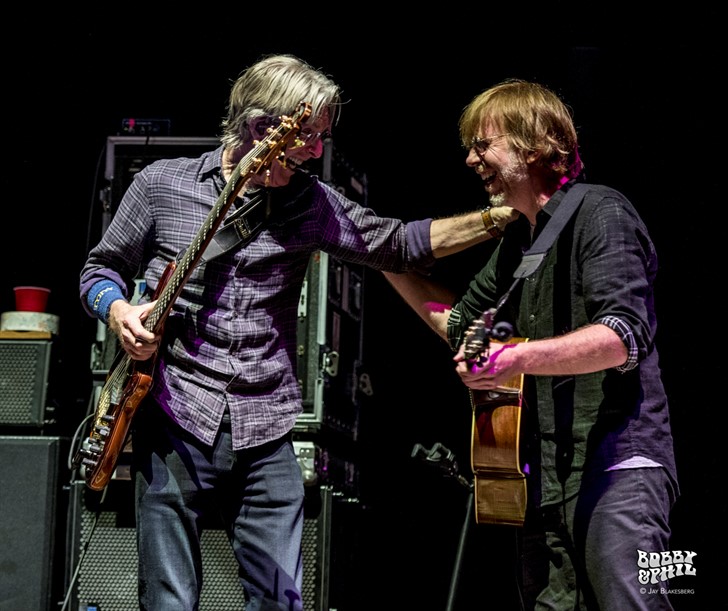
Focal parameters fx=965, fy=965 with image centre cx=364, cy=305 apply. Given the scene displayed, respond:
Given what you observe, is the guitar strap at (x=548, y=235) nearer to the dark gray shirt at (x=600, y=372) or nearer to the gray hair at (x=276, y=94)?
the dark gray shirt at (x=600, y=372)

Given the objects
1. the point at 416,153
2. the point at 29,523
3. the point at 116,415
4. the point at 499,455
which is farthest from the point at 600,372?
the point at 416,153

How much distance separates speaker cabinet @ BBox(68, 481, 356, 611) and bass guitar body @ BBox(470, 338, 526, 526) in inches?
53.0

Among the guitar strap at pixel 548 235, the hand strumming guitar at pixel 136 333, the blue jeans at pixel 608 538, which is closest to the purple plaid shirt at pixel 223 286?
the hand strumming guitar at pixel 136 333

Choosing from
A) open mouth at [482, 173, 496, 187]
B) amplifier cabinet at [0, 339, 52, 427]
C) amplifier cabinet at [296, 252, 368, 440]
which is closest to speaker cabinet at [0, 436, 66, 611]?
amplifier cabinet at [0, 339, 52, 427]

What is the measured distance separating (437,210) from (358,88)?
0.73 meters

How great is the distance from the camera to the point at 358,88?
4.81m

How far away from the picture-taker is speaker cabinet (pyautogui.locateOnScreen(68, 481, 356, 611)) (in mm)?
3598

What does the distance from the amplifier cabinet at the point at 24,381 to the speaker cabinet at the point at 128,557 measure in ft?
1.42

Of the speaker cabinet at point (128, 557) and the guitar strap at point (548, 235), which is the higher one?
the guitar strap at point (548, 235)

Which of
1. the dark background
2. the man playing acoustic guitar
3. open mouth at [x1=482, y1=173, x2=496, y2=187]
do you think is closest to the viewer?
the man playing acoustic guitar

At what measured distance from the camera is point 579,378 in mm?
2361

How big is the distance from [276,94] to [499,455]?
Result: 1.14 metres

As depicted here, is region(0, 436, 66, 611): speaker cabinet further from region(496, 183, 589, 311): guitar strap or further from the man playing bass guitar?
region(496, 183, 589, 311): guitar strap

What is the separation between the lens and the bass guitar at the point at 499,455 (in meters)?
2.38
